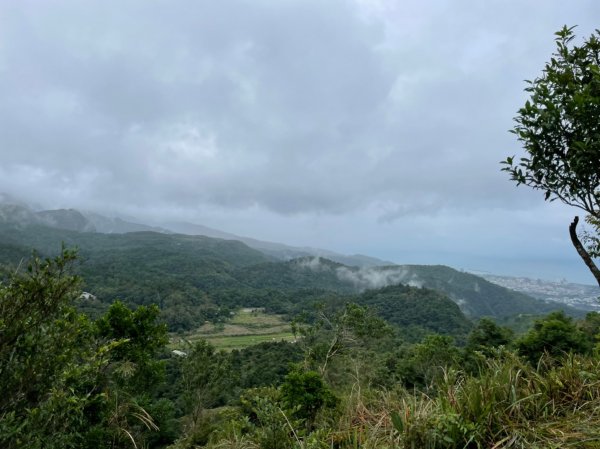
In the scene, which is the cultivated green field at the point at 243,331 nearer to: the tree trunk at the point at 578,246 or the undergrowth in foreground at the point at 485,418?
the undergrowth in foreground at the point at 485,418

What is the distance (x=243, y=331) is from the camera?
94.2 meters

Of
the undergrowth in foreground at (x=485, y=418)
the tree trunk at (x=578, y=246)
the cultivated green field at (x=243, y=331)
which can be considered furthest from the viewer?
the cultivated green field at (x=243, y=331)

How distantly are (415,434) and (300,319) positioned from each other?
20930 millimetres

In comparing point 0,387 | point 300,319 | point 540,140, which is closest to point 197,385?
point 300,319

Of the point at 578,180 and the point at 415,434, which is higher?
the point at 578,180

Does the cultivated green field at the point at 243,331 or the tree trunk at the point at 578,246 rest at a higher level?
the tree trunk at the point at 578,246

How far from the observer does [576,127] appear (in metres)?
4.23

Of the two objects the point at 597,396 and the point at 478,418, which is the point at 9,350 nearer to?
the point at 478,418

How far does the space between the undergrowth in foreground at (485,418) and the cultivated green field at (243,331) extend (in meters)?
74.1

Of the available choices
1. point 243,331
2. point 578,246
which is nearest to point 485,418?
point 578,246

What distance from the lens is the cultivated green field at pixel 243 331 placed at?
266 feet

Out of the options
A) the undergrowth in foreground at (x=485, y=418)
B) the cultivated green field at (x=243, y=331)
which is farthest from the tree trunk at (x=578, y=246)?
the cultivated green field at (x=243, y=331)

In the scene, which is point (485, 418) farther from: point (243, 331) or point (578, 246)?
point (243, 331)

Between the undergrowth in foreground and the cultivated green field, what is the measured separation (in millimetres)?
74101
